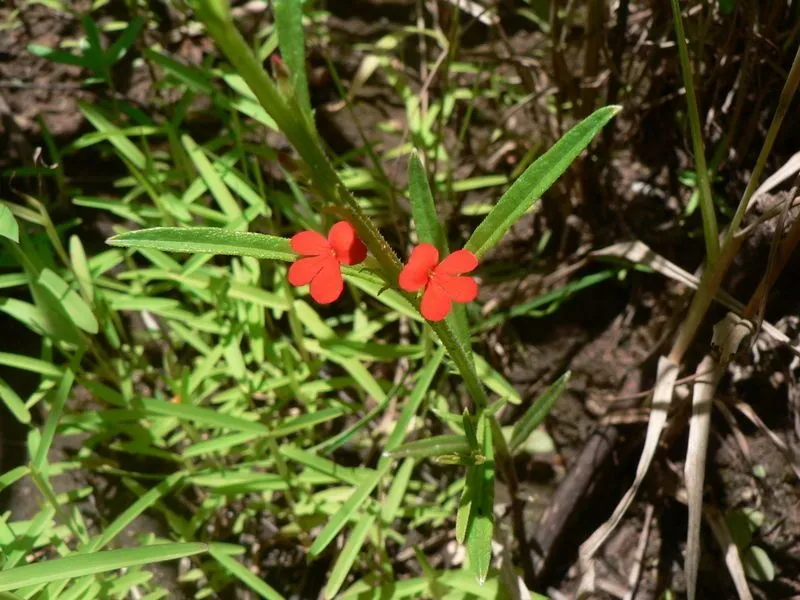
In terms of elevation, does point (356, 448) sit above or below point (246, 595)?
above

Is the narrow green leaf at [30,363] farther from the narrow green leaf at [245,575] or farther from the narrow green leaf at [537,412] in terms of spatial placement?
the narrow green leaf at [537,412]

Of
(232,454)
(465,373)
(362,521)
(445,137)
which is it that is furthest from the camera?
(445,137)

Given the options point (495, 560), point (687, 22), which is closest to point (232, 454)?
point (495, 560)

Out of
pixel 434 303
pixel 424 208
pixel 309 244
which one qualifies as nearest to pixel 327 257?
pixel 309 244

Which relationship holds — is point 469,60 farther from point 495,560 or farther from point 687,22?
point 495,560

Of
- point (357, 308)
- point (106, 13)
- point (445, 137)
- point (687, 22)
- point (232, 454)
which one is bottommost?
point (232, 454)

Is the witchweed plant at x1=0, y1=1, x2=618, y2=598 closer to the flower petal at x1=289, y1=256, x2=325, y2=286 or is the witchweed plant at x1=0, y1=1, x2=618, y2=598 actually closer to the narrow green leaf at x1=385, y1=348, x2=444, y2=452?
the narrow green leaf at x1=385, y1=348, x2=444, y2=452
